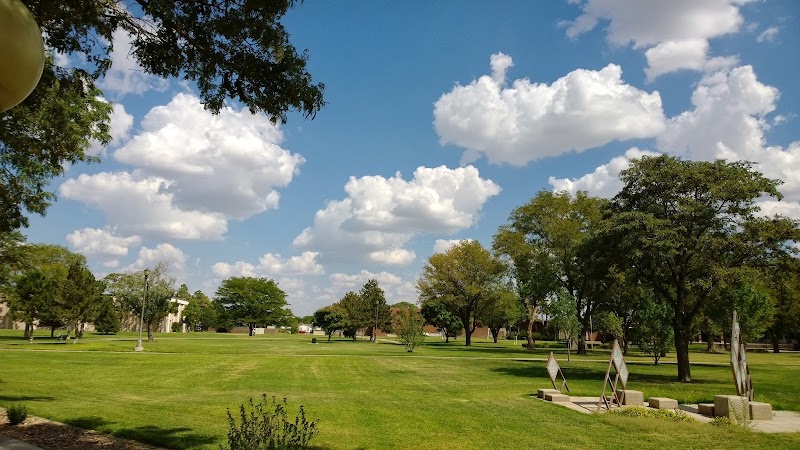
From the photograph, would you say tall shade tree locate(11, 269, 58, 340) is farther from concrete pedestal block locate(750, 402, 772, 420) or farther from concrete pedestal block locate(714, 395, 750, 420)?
concrete pedestal block locate(750, 402, 772, 420)

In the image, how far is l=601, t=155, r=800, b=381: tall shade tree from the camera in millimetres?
23953

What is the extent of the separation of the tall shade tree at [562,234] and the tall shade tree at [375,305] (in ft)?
88.8

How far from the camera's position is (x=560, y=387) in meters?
21.6

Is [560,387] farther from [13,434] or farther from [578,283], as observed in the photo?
[578,283]

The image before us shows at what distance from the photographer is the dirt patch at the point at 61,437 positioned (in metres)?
8.90

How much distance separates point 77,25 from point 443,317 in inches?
3708

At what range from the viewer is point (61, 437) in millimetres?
9430

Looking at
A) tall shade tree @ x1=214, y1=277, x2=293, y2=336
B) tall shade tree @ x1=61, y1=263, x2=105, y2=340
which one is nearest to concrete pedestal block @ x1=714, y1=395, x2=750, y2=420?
tall shade tree @ x1=61, y1=263, x2=105, y2=340

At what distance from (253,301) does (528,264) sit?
2968 inches

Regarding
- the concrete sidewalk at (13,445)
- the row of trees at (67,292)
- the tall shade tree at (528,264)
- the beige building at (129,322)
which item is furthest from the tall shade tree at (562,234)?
the beige building at (129,322)

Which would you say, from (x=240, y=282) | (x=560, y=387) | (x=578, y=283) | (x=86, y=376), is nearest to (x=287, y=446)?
(x=560, y=387)

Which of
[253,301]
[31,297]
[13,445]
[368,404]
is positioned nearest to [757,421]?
[368,404]

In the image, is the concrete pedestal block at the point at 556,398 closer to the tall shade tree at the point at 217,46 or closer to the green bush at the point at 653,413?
the green bush at the point at 653,413

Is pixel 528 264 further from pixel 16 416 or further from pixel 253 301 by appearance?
pixel 253 301
